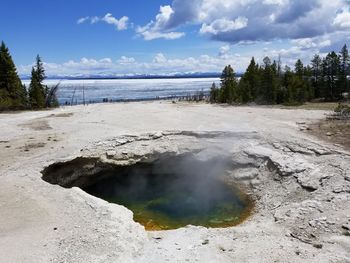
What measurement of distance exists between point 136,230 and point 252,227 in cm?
348

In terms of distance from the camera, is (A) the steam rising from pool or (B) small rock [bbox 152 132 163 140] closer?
(A) the steam rising from pool

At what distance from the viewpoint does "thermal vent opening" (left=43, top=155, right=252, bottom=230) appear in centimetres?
1496

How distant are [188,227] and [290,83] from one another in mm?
39793

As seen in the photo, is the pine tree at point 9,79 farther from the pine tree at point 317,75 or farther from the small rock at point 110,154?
the pine tree at point 317,75

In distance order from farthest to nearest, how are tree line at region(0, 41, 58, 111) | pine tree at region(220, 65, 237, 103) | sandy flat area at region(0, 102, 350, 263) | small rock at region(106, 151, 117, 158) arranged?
pine tree at region(220, 65, 237, 103) < tree line at region(0, 41, 58, 111) < small rock at region(106, 151, 117, 158) < sandy flat area at region(0, 102, 350, 263)

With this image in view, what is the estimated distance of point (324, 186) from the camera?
13750 millimetres

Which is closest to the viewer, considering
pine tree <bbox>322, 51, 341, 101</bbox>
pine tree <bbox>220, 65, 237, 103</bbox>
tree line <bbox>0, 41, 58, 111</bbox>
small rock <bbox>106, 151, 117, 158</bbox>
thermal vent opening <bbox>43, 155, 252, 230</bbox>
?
thermal vent opening <bbox>43, 155, 252, 230</bbox>

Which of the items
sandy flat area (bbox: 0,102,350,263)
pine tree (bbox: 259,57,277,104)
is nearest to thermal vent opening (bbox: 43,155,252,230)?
sandy flat area (bbox: 0,102,350,263)

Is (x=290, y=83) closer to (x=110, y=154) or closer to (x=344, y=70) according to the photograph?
(x=344, y=70)

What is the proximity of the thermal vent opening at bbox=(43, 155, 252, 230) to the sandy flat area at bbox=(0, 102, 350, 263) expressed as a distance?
67cm

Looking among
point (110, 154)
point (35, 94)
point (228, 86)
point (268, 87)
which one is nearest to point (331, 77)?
point (268, 87)

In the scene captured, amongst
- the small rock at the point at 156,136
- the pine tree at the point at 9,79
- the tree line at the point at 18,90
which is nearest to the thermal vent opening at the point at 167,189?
the small rock at the point at 156,136

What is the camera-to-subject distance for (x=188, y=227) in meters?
11.5

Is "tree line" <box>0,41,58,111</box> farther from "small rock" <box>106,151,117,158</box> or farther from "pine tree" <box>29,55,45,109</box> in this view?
"small rock" <box>106,151,117,158</box>
